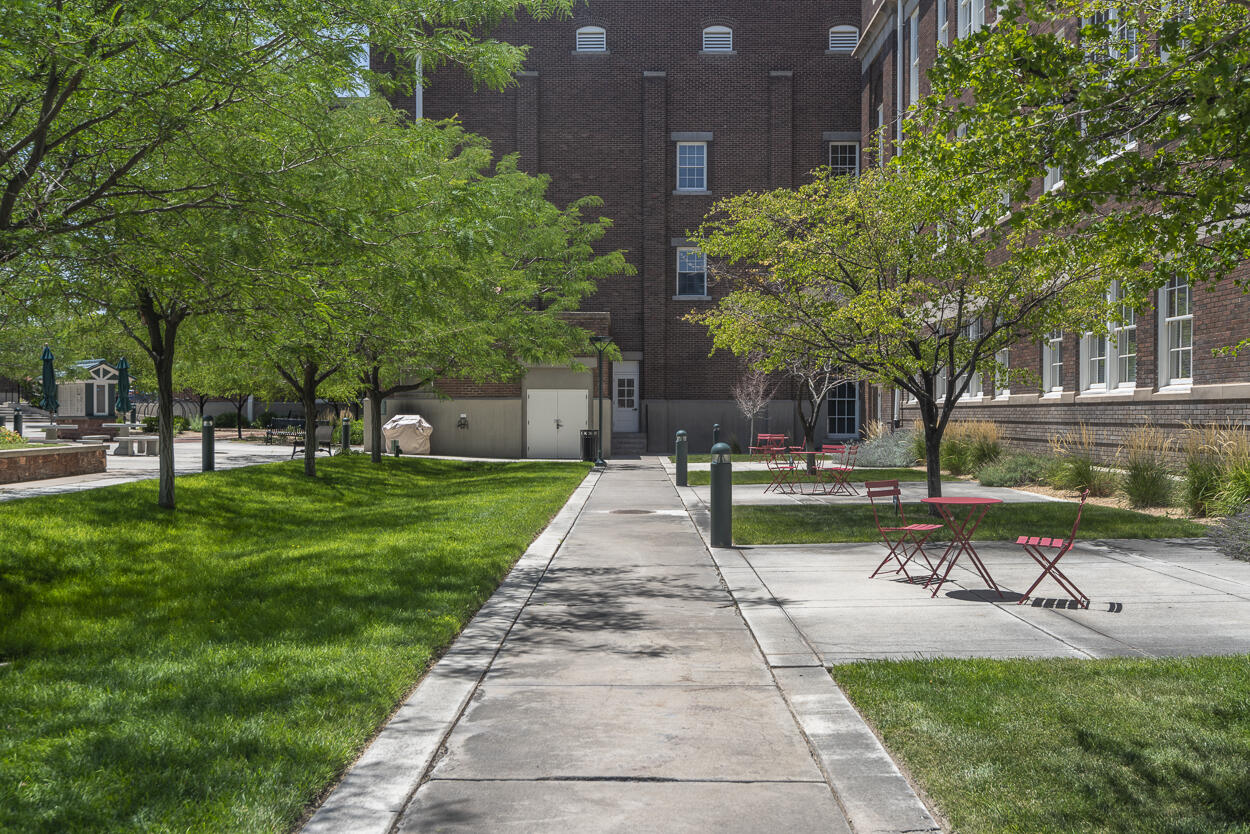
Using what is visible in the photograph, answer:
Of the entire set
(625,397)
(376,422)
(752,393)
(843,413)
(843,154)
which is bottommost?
(376,422)

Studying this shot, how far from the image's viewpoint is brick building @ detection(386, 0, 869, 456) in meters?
40.0

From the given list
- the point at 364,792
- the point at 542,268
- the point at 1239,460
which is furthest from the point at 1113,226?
the point at 542,268

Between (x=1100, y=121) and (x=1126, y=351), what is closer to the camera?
(x=1100, y=121)

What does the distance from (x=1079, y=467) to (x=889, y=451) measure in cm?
1061

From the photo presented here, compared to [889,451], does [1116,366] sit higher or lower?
higher

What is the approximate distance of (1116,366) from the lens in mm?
20406

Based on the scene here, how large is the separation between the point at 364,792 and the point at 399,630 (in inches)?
118

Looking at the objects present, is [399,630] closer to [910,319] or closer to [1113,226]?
[1113,226]

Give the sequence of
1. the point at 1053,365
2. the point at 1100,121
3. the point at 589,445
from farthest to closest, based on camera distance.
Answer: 1. the point at 589,445
2. the point at 1053,365
3. the point at 1100,121

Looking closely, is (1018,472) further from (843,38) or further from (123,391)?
(123,391)

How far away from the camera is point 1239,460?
14031 mm

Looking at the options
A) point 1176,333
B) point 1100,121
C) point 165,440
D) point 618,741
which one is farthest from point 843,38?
Result: point 618,741

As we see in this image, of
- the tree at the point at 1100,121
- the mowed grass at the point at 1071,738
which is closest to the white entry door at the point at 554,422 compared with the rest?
the mowed grass at the point at 1071,738

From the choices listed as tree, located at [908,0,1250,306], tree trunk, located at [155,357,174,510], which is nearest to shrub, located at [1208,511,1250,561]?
tree, located at [908,0,1250,306]
